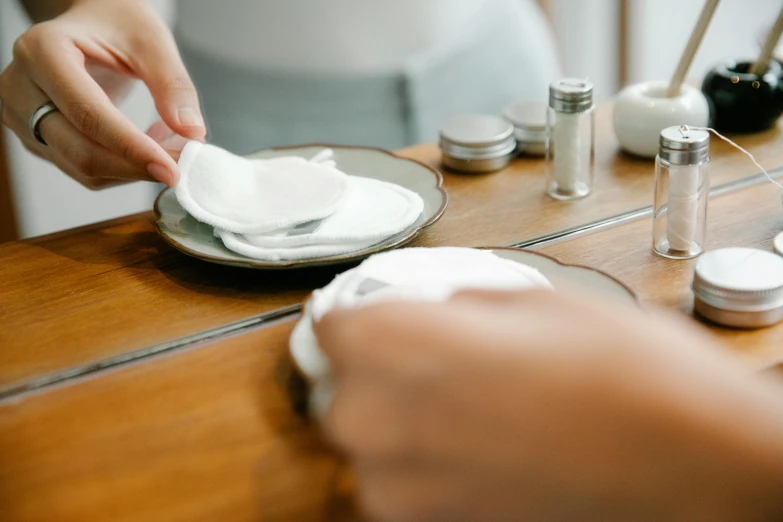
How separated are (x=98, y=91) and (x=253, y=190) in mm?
167

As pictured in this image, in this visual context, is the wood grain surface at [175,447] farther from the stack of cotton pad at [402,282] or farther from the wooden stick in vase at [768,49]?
the wooden stick in vase at [768,49]

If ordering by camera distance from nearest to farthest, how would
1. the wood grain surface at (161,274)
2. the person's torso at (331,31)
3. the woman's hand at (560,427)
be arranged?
the woman's hand at (560,427), the wood grain surface at (161,274), the person's torso at (331,31)

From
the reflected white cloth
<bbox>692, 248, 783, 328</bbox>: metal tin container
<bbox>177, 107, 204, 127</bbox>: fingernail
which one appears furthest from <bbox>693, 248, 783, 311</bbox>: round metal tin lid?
<bbox>177, 107, 204, 127</bbox>: fingernail

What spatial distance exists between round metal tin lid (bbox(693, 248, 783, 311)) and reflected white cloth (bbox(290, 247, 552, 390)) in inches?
4.5

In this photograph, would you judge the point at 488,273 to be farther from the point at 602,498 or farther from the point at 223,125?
the point at 223,125

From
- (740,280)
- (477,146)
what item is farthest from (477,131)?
(740,280)

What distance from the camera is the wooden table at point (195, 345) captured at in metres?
0.43

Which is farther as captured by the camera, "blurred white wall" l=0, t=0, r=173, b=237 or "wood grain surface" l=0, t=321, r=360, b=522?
"blurred white wall" l=0, t=0, r=173, b=237

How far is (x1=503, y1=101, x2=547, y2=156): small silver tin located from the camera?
84 cm

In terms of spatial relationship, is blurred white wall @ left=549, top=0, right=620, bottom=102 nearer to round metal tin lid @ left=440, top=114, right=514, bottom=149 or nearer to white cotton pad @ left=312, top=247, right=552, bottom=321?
round metal tin lid @ left=440, top=114, right=514, bottom=149

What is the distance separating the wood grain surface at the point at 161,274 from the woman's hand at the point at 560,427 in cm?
27

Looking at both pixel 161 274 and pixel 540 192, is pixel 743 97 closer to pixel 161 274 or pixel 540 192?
pixel 540 192

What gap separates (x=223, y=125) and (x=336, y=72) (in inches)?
7.9

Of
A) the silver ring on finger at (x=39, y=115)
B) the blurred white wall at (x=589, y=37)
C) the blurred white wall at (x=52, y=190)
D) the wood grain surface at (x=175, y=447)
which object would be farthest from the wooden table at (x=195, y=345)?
the blurred white wall at (x=589, y=37)
